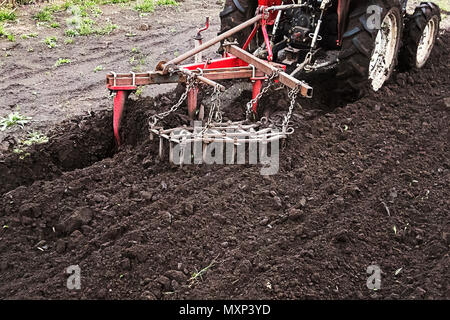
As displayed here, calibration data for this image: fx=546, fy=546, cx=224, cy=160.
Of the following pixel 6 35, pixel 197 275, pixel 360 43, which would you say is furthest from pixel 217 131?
pixel 6 35

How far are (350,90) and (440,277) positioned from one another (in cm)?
294

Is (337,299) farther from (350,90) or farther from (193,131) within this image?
(350,90)

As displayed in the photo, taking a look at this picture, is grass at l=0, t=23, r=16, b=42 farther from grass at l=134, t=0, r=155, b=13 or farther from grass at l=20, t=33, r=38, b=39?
grass at l=134, t=0, r=155, b=13

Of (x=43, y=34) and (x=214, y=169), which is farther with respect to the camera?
(x=43, y=34)

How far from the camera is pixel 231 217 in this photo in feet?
13.8

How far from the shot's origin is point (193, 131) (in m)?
5.02

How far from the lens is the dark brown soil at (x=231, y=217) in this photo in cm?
358

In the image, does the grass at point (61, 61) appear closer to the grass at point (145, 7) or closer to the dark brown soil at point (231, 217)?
the dark brown soil at point (231, 217)

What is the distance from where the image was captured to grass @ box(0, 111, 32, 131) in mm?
5805

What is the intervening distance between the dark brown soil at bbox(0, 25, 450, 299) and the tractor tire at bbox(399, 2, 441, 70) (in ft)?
5.16

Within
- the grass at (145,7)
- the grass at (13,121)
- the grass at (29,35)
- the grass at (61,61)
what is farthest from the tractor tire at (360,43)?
the grass at (145,7)

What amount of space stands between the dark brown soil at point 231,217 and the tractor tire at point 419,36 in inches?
61.9

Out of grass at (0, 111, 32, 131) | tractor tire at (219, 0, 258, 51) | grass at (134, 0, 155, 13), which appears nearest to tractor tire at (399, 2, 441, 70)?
tractor tire at (219, 0, 258, 51)
